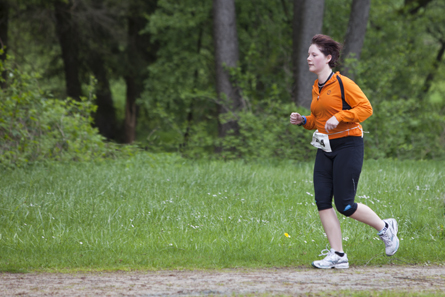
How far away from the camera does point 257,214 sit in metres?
6.06

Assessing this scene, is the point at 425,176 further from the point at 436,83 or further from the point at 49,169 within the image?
the point at 436,83

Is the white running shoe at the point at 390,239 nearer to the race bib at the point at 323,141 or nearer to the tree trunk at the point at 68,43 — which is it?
the race bib at the point at 323,141

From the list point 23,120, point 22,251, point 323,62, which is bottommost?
point 22,251

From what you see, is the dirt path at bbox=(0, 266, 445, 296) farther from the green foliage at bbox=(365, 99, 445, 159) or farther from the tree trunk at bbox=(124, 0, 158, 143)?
the tree trunk at bbox=(124, 0, 158, 143)

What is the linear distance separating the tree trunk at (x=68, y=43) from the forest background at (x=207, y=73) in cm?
4

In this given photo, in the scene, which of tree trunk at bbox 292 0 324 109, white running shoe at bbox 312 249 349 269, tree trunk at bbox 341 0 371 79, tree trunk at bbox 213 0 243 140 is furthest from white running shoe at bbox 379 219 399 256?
tree trunk at bbox 341 0 371 79

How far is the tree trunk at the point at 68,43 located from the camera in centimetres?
1689

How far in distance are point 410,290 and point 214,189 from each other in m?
4.12

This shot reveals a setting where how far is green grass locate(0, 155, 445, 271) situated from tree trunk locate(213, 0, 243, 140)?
18.4 feet

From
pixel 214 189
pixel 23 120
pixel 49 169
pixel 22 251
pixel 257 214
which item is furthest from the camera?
pixel 23 120

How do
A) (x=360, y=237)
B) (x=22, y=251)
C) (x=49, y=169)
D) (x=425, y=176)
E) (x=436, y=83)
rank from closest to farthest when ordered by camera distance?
(x=22, y=251) → (x=360, y=237) → (x=425, y=176) → (x=49, y=169) → (x=436, y=83)

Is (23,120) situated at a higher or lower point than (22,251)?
higher

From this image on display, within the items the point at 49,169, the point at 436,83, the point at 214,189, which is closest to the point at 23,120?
the point at 49,169

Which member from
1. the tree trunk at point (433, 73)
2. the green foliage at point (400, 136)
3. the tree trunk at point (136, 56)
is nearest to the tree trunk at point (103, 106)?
the tree trunk at point (136, 56)
